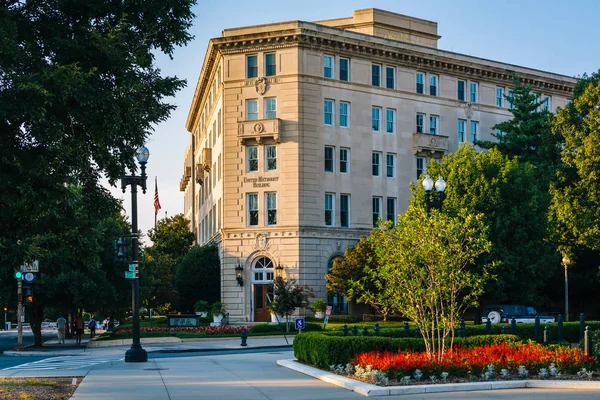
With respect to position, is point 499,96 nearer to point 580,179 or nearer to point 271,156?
point 580,179

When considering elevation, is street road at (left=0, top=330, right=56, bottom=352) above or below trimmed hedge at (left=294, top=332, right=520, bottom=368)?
below

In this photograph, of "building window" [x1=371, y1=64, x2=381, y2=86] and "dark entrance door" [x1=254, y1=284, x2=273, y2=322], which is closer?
"dark entrance door" [x1=254, y1=284, x2=273, y2=322]

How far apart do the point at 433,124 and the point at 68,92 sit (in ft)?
180

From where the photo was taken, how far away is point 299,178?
195 ft

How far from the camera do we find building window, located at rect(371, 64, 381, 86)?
63469 millimetres

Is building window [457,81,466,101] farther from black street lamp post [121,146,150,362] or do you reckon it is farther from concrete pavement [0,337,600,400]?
concrete pavement [0,337,600,400]

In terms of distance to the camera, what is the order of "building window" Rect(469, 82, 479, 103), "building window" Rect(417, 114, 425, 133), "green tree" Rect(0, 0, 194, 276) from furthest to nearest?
1. "building window" Rect(469, 82, 479, 103)
2. "building window" Rect(417, 114, 425, 133)
3. "green tree" Rect(0, 0, 194, 276)

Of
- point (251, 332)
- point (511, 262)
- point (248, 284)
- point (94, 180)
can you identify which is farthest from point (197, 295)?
point (94, 180)

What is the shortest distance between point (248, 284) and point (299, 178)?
334 inches

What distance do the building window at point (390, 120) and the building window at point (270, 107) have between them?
9153 millimetres

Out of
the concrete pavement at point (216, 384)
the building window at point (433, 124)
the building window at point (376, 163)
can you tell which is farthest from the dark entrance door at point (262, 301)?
the concrete pavement at point (216, 384)

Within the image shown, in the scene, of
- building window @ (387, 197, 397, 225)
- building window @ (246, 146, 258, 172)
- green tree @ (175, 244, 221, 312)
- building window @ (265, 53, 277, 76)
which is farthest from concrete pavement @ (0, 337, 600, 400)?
green tree @ (175, 244, 221, 312)

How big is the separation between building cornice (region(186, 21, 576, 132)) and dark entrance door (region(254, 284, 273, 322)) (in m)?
17.1

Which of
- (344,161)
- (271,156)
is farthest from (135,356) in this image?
(344,161)
